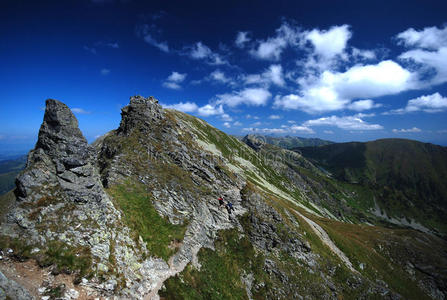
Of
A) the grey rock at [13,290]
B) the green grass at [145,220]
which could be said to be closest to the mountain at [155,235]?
the grey rock at [13,290]

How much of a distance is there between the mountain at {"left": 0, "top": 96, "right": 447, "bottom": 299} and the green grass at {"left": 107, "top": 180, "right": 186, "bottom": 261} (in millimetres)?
166

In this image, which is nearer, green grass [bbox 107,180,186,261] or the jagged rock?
green grass [bbox 107,180,186,261]

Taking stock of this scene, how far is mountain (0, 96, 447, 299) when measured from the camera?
15336 millimetres

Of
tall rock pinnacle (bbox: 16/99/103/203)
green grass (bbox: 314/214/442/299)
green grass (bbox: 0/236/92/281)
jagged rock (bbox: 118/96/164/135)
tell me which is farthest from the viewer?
green grass (bbox: 314/214/442/299)

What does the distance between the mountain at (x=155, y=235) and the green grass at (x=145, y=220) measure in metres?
0.17

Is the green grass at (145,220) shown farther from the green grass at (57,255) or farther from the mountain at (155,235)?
the green grass at (57,255)

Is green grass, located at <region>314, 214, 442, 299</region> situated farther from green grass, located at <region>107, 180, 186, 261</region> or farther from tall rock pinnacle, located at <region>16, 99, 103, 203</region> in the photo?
tall rock pinnacle, located at <region>16, 99, 103, 203</region>

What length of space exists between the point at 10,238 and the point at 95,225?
18.9 ft

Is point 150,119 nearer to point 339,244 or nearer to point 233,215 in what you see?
point 233,215

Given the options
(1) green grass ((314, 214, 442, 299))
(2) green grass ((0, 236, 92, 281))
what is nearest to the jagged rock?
(2) green grass ((0, 236, 92, 281))

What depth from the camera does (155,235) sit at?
2500 cm

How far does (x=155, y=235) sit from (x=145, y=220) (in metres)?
2.42

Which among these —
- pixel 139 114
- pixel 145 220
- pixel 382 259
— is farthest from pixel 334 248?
pixel 139 114

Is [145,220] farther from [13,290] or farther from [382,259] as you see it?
[382,259]
